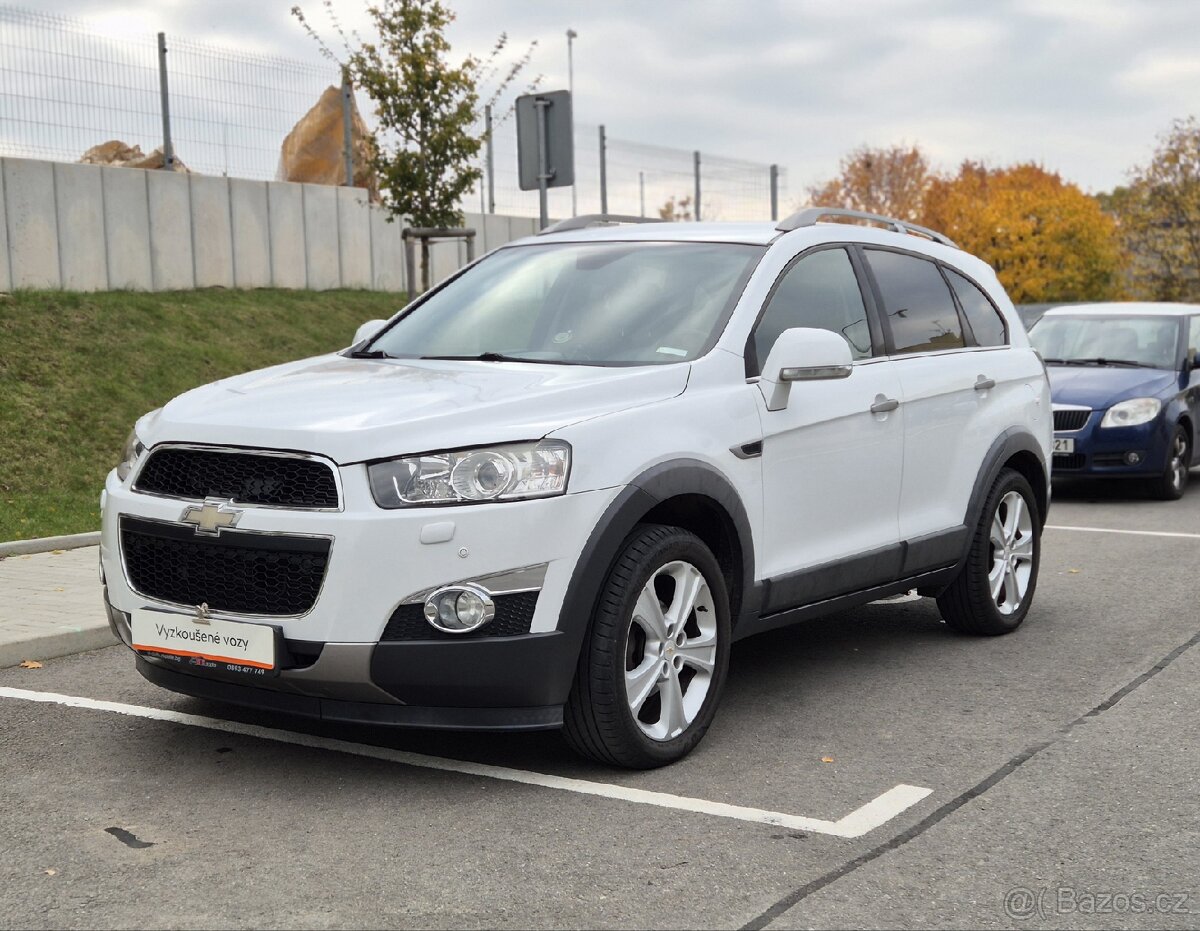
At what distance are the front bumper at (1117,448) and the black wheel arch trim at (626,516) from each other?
8156 mm

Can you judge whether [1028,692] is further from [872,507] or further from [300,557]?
[300,557]

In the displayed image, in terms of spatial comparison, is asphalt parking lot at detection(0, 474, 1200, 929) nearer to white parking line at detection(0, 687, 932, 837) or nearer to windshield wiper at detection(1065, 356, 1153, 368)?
white parking line at detection(0, 687, 932, 837)

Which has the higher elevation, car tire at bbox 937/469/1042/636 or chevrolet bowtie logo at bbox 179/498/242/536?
chevrolet bowtie logo at bbox 179/498/242/536

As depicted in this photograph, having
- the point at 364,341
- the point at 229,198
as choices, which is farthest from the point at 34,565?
the point at 229,198

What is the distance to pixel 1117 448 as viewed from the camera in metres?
12.4

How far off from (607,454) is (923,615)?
11.4 feet

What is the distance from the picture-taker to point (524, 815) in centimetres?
434

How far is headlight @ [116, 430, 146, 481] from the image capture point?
4.84 meters

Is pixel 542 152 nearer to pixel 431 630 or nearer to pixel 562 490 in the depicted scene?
pixel 562 490

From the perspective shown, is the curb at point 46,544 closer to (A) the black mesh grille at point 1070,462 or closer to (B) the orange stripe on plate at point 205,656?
(B) the orange stripe on plate at point 205,656

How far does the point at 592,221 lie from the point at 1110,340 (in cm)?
836

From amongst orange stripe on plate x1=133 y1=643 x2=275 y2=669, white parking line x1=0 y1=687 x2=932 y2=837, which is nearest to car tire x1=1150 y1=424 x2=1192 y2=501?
white parking line x1=0 y1=687 x2=932 y2=837

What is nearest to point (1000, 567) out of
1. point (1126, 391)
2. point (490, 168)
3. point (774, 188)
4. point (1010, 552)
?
point (1010, 552)

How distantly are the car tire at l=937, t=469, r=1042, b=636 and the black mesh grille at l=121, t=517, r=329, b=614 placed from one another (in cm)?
341
